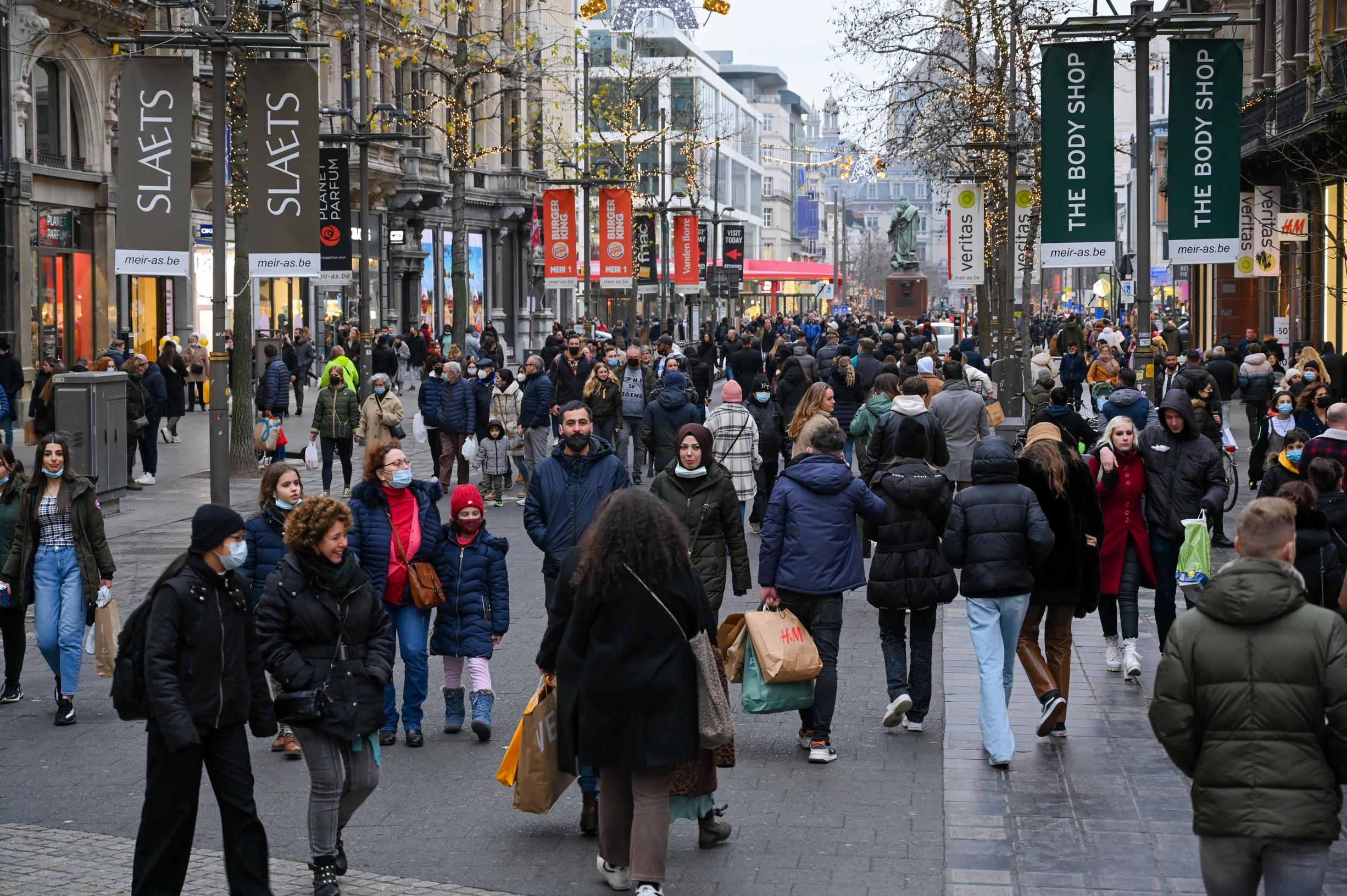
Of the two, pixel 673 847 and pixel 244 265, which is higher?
pixel 244 265

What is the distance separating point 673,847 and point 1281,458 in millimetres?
5631

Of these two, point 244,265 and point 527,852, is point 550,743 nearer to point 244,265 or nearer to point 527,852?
point 527,852

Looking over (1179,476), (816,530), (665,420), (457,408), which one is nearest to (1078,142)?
(665,420)

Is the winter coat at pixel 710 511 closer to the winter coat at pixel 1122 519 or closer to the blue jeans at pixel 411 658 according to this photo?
the blue jeans at pixel 411 658

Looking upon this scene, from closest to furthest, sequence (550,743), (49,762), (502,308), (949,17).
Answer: (550,743), (49,762), (949,17), (502,308)

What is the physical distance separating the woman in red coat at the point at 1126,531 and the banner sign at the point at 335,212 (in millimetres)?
20988

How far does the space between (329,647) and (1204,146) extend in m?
11.4

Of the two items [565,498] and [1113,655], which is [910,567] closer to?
[565,498]

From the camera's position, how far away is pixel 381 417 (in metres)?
19.3

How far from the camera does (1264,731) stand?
4.83 meters

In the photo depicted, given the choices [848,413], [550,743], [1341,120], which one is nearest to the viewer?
[550,743]

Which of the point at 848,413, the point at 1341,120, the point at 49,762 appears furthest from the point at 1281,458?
the point at 1341,120

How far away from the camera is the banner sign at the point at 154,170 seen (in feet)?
45.5

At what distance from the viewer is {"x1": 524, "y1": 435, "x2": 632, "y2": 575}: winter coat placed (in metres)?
9.44
